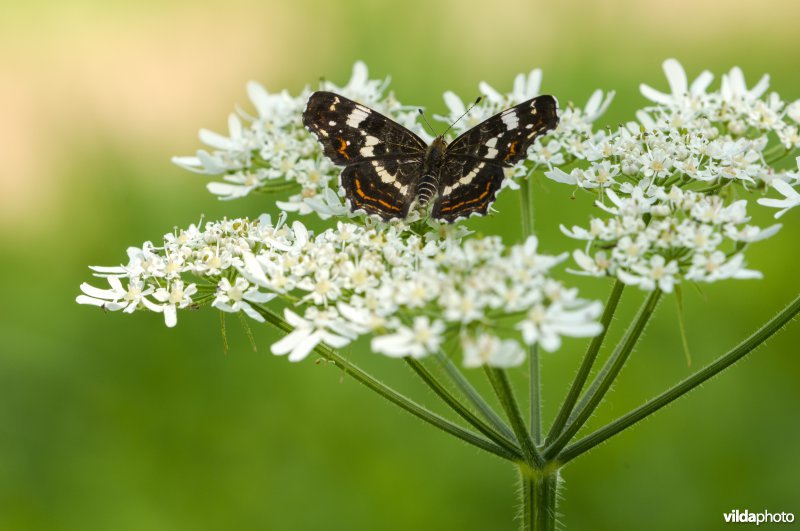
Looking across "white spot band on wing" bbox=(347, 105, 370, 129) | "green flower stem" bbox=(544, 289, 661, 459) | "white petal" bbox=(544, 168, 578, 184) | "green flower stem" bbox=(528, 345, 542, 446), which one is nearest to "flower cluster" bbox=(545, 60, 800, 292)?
"white petal" bbox=(544, 168, 578, 184)

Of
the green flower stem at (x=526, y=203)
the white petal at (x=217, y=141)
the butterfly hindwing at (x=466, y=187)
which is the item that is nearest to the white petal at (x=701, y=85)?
the green flower stem at (x=526, y=203)

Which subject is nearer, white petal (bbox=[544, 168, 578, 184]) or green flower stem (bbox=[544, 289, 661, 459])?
green flower stem (bbox=[544, 289, 661, 459])

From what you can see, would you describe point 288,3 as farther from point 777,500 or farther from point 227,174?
point 777,500

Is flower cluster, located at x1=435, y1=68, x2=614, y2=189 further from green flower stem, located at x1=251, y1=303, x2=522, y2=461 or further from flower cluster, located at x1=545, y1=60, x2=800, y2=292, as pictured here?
green flower stem, located at x1=251, y1=303, x2=522, y2=461

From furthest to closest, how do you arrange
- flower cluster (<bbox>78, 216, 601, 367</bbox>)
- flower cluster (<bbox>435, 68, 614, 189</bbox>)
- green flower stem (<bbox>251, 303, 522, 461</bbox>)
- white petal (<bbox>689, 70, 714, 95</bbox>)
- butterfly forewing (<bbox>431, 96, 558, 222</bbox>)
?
1. white petal (<bbox>689, 70, 714, 95</bbox>)
2. flower cluster (<bbox>435, 68, 614, 189</bbox>)
3. butterfly forewing (<bbox>431, 96, 558, 222</bbox>)
4. green flower stem (<bbox>251, 303, 522, 461</bbox>)
5. flower cluster (<bbox>78, 216, 601, 367</bbox>)

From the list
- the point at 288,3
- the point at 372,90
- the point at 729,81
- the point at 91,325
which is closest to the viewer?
the point at 729,81

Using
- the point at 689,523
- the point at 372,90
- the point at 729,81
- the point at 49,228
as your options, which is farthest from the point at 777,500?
the point at 49,228
